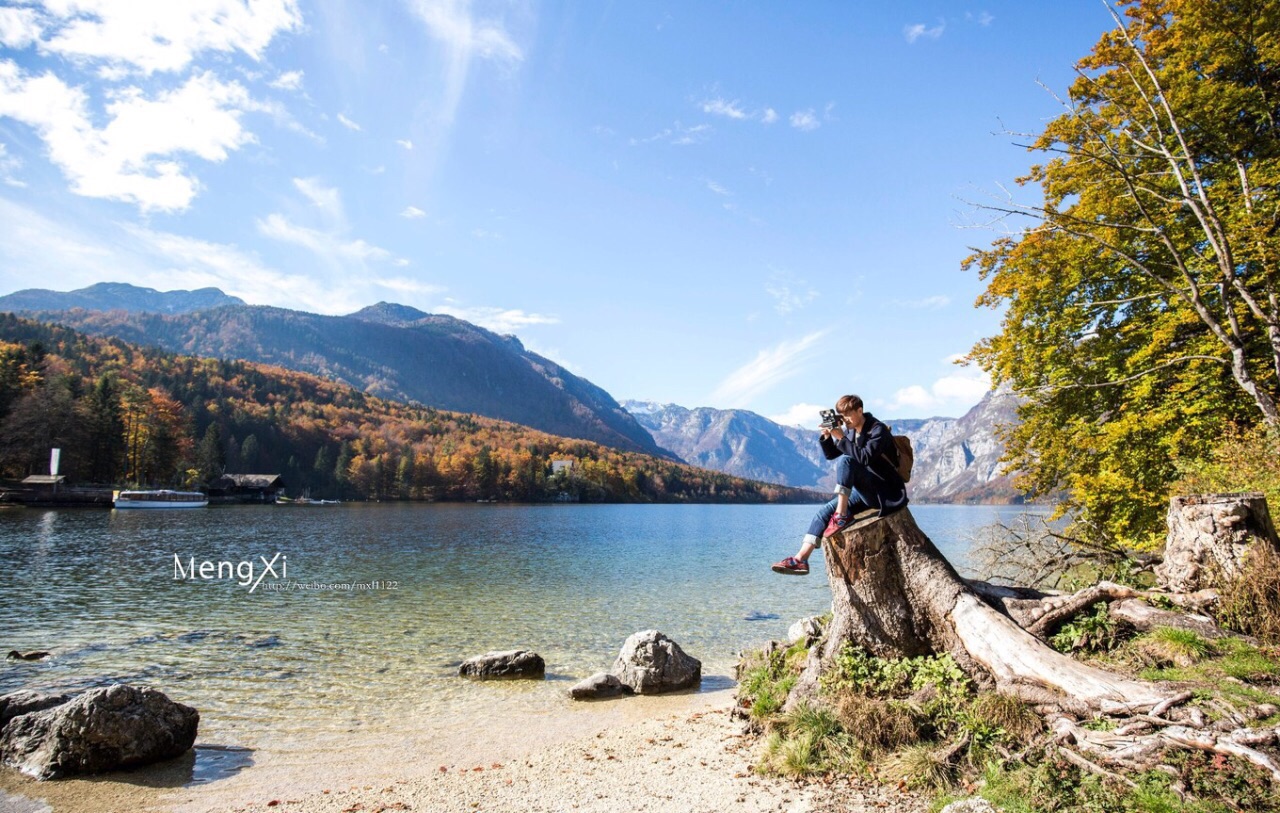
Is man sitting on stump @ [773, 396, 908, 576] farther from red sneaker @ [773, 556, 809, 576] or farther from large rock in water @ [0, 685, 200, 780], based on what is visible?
large rock in water @ [0, 685, 200, 780]

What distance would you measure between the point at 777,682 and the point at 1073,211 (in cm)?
1347

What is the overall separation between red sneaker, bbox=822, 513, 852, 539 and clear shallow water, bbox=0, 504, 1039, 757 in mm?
7648

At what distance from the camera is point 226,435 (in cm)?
14175

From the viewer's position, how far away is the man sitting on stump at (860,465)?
8.20m

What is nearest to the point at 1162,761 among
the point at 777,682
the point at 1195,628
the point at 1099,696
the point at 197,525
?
the point at 1099,696

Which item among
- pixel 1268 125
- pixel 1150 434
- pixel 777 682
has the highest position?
pixel 1268 125

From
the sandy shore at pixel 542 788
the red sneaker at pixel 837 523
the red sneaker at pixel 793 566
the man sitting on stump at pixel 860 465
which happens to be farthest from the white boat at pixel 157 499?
the man sitting on stump at pixel 860 465

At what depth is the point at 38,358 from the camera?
87375mm

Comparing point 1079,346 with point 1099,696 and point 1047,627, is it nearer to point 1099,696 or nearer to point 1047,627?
point 1047,627

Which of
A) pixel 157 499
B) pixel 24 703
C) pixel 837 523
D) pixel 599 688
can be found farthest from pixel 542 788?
pixel 157 499

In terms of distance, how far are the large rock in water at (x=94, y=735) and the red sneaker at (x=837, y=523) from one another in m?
11.0

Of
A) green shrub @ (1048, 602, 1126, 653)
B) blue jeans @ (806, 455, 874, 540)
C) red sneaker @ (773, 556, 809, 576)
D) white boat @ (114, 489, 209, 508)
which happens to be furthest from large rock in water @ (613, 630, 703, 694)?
white boat @ (114, 489, 209, 508)

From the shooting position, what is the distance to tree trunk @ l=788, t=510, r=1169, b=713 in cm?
775

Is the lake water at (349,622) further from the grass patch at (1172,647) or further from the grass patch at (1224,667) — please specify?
the grass patch at (1224,667)
